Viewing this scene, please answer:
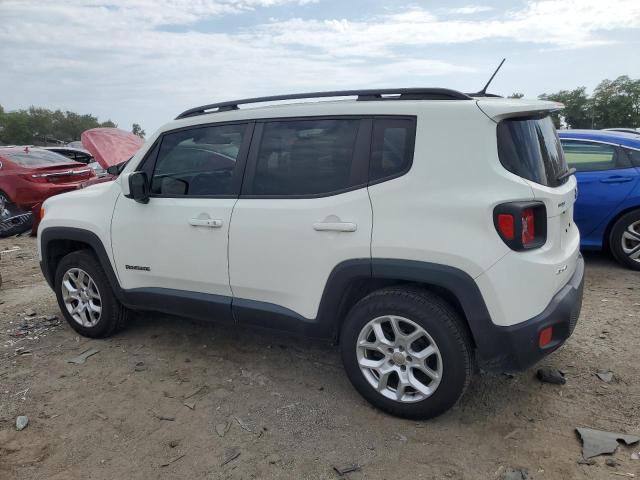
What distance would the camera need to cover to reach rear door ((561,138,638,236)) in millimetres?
5750

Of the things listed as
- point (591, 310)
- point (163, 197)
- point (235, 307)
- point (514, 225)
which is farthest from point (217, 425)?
point (591, 310)

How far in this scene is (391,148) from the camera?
292cm

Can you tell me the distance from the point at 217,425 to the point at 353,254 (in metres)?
1.32

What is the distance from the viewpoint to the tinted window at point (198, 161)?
11.5 ft

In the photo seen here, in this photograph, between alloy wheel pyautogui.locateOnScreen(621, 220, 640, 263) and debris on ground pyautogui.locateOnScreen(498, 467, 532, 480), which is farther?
alloy wheel pyautogui.locateOnScreen(621, 220, 640, 263)

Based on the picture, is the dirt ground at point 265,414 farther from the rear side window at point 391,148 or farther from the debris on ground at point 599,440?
the rear side window at point 391,148

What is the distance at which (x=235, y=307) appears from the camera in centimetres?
348

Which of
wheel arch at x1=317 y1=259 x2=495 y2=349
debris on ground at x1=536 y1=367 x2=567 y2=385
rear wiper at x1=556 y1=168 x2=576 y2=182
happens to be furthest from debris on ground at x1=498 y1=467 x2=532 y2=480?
rear wiper at x1=556 y1=168 x2=576 y2=182

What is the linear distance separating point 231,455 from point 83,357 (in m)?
1.90

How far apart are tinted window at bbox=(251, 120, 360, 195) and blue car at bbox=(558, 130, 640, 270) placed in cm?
397

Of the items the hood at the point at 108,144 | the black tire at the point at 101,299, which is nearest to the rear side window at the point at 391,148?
the black tire at the point at 101,299

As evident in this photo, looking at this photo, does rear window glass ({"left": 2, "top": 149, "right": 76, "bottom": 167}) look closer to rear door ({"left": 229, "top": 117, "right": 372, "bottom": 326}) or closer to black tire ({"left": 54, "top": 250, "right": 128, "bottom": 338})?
black tire ({"left": 54, "top": 250, "right": 128, "bottom": 338})

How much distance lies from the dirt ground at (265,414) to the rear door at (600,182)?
170 centimetres

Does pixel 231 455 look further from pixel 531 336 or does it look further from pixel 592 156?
pixel 592 156
